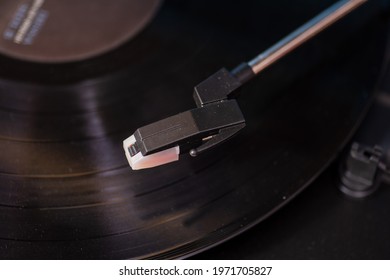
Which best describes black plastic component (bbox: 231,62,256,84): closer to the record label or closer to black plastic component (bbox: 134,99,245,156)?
black plastic component (bbox: 134,99,245,156)

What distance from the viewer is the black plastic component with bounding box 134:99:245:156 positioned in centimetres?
63

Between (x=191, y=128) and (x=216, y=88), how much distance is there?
0.26 feet

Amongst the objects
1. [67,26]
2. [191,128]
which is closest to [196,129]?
[191,128]

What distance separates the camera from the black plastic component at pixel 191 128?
631mm

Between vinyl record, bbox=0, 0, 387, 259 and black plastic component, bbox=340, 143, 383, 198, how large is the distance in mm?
29

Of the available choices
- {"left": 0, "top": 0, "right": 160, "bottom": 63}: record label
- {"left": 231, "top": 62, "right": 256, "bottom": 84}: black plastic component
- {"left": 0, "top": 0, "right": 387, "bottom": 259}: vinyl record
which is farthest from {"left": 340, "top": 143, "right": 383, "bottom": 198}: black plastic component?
{"left": 0, "top": 0, "right": 160, "bottom": 63}: record label

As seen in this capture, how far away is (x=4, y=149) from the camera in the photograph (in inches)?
29.5

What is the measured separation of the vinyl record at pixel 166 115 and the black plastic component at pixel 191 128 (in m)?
0.10

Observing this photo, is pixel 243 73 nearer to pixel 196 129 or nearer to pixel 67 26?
pixel 196 129

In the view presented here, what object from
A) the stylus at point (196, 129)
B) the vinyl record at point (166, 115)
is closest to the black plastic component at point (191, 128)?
the stylus at point (196, 129)

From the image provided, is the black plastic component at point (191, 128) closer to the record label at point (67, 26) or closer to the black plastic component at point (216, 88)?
the black plastic component at point (216, 88)

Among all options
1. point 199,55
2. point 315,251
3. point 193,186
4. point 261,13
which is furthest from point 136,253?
point 261,13

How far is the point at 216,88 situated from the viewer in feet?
2.28

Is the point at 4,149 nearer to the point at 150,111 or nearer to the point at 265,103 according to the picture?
the point at 150,111
